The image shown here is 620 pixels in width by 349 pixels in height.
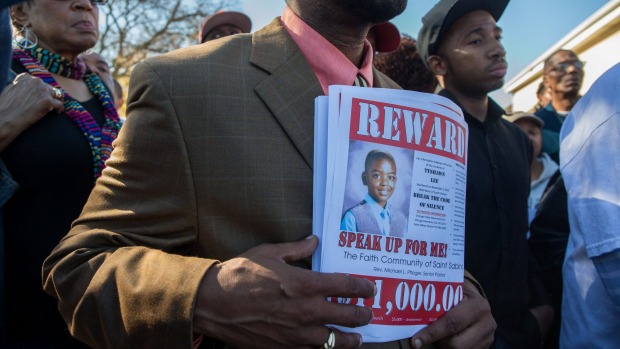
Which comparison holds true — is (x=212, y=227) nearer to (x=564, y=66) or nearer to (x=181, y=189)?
(x=181, y=189)

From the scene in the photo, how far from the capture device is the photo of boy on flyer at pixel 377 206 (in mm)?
1275

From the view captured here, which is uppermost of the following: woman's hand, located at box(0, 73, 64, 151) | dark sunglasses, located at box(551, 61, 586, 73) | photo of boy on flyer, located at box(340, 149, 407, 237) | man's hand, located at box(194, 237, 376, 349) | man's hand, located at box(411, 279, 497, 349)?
dark sunglasses, located at box(551, 61, 586, 73)

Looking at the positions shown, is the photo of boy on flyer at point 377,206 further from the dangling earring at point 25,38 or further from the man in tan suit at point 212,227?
the dangling earring at point 25,38

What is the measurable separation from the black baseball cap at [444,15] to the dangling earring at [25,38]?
1.90 metres

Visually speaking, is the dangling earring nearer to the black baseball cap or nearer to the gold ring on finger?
the gold ring on finger

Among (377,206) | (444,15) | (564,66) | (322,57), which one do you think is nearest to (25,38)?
(322,57)

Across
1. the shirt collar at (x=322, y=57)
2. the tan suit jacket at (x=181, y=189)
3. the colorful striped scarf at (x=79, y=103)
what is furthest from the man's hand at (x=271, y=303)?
the colorful striped scarf at (x=79, y=103)

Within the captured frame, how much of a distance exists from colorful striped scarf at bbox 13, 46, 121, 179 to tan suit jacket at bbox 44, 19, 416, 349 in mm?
868

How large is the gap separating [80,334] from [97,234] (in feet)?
0.76

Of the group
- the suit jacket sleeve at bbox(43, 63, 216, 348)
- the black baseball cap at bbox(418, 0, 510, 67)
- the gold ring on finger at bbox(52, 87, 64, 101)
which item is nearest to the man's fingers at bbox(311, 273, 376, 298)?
the suit jacket sleeve at bbox(43, 63, 216, 348)

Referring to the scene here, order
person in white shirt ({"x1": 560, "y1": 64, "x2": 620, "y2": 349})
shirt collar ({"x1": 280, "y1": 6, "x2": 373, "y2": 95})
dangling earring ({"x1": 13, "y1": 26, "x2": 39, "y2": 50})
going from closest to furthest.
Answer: shirt collar ({"x1": 280, "y1": 6, "x2": 373, "y2": 95})
person in white shirt ({"x1": 560, "y1": 64, "x2": 620, "y2": 349})
dangling earring ({"x1": 13, "y1": 26, "x2": 39, "y2": 50})

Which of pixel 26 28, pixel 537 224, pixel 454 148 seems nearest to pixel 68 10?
pixel 26 28

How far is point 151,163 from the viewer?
129 centimetres

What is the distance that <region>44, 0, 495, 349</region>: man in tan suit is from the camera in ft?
3.81
